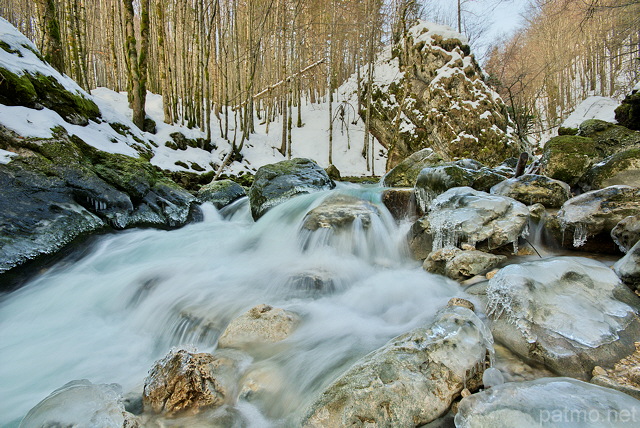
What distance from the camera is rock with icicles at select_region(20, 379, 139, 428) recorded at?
1.40 m

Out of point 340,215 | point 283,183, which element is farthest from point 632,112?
point 283,183

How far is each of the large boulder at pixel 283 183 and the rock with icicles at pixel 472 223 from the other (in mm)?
3298

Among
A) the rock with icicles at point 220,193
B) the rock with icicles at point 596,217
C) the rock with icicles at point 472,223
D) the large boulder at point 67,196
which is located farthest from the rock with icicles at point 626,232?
the rock with icicles at point 220,193

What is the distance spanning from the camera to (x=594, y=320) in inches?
80.2

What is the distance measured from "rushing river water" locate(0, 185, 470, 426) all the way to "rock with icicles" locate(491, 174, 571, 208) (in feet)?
5.49

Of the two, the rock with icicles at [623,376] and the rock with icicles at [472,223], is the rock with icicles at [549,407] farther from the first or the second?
the rock with icicles at [472,223]

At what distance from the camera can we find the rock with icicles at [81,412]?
55.3 inches

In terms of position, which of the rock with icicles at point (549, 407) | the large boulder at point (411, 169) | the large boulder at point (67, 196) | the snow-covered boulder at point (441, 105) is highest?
the snow-covered boulder at point (441, 105)

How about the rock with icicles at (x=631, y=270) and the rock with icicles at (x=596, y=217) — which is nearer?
the rock with icicles at (x=631, y=270)

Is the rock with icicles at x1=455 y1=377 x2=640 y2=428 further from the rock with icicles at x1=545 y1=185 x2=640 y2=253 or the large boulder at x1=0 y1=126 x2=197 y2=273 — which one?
the large boulder at x1=0 y1=126 x2=197 y2=273

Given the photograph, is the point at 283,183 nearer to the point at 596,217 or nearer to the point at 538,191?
the point at 538,191

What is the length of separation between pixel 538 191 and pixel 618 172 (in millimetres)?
1032

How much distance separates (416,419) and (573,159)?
5.48 metres

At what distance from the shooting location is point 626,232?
2863 mm
